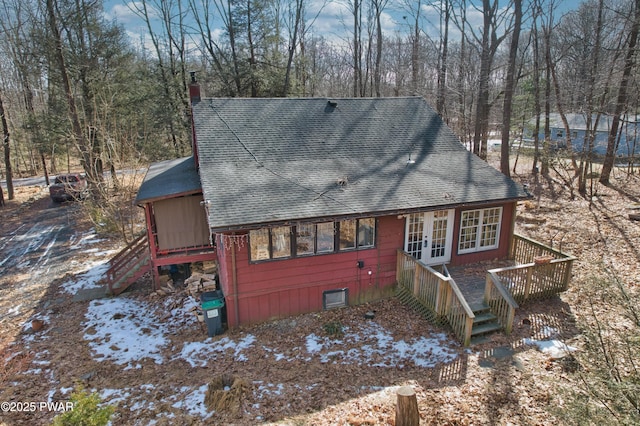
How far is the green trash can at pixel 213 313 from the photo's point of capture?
942cm

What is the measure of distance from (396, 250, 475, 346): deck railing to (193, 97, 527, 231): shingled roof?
62.9 inches

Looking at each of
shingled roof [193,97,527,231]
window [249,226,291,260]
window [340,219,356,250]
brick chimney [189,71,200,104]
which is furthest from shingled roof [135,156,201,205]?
window [340,219,356,250]

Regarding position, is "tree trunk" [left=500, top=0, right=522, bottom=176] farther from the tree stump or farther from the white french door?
the tree stump

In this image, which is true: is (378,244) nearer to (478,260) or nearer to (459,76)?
A: (478,260)

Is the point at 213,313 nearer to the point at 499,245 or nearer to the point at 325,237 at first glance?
the point at 325,237

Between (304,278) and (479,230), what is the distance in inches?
223

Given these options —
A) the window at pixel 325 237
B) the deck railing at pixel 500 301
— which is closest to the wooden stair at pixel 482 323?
the deck railing at pixel 500 301

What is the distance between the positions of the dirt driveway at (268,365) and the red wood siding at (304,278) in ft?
1.27

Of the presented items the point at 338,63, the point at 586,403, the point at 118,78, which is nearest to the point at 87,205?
the point at 118,78

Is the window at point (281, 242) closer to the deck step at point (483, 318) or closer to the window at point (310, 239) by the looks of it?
the window at point (310, 239)

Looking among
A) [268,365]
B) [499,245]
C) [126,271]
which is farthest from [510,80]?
[126,271]

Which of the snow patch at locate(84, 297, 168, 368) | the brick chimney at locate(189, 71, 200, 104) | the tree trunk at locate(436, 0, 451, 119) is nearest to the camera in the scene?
the snow patch at locate(84, 297, 168, 368)

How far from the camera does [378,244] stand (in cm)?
1055

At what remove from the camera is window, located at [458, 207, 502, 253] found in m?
11.5
